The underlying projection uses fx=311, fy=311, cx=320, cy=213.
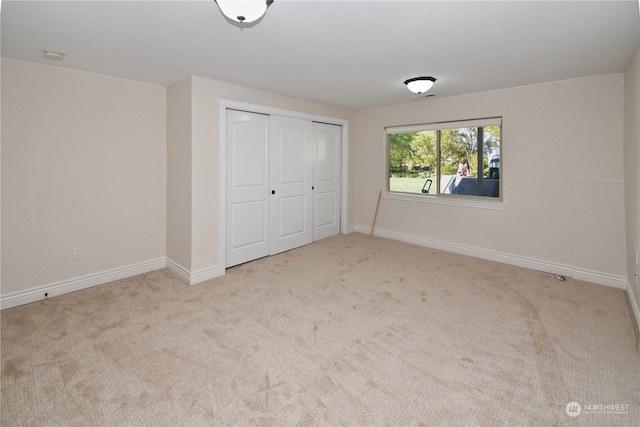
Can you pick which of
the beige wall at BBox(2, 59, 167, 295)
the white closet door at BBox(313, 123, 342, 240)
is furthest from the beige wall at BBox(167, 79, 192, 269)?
the white closet door at BBox(313, 123, 342, 240)

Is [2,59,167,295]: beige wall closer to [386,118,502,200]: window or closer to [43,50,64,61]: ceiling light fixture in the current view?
[43,50,64,61]: ceiling light fixture

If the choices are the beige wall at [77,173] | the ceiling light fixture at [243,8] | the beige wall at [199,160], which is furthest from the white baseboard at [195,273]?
the ceiling light fixture at [243,8]

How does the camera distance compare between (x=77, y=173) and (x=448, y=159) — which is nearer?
(x=77, y=173)

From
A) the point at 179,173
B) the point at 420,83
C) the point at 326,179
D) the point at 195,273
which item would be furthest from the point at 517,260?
the point at 179,173

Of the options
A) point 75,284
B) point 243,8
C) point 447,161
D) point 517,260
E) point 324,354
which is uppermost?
point 243,8

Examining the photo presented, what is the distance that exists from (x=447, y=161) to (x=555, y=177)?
1383 mm

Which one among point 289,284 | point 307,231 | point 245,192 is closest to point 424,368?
point 289,284

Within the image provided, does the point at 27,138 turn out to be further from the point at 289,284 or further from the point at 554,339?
the point at 554,339

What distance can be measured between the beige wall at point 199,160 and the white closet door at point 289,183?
0.83 metres

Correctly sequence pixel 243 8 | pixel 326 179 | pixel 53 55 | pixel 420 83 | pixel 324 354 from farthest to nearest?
1. pixel 326 179
2. pixel 420 83
3. pixel 53 55
4. pixel 324 354
5. pixel 243 8

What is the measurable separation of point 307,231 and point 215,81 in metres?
2.57

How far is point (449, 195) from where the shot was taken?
4.73 meters

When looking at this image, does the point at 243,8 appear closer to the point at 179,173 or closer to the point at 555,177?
the point at 179,173

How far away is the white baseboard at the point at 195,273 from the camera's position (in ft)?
11.4
